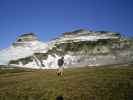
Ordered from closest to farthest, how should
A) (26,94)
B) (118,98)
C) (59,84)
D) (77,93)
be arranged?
1. (118,98)
2. (77,93)
3. (26,94)
4. (59,84)

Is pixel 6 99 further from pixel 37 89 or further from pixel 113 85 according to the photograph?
pixel 113 85

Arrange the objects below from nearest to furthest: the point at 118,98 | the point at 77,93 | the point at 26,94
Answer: the point at 118,98
the point at 77,93
the point at 26,94

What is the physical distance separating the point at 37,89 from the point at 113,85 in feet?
35.9

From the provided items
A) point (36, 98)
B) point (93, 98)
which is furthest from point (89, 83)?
point (36, 98)

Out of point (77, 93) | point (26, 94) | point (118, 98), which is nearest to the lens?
point (118, 98)

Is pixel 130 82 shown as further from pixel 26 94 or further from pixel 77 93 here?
pixel 26 94

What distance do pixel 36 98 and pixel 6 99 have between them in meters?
4.82

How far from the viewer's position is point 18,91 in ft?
121

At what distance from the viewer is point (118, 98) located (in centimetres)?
3044

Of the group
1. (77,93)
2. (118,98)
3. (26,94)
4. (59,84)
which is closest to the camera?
(118,98)

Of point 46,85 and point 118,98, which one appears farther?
point 46,85

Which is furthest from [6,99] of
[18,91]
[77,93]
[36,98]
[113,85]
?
[113,85]

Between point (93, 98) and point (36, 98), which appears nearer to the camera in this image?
point (93, 98)

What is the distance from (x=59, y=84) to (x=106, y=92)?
8182mm
